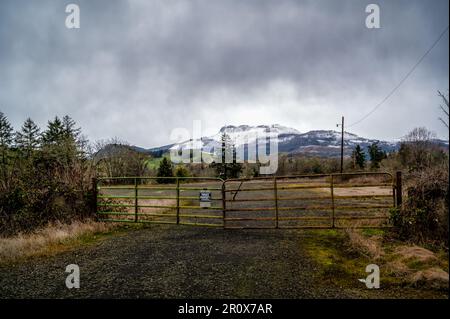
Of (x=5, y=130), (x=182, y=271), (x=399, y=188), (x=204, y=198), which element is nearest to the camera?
(x=182, y=271)

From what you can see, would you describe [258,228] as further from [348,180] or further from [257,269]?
[348,180]

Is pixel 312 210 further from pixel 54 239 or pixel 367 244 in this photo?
pixel 54 239

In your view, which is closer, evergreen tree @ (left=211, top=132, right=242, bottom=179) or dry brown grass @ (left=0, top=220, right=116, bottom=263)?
dry brown grass @ (left=0, top=220, right=116, bottom=263)

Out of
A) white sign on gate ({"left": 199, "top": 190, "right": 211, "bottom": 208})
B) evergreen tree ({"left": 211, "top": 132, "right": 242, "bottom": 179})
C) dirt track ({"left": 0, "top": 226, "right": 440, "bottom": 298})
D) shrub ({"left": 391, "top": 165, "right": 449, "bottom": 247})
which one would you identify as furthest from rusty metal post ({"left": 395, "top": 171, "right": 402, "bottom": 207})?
evergreen tree ({"left": 211, "top": 132, "right": 242, "bottom": 179})

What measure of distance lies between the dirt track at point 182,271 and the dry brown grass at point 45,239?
0.62 m

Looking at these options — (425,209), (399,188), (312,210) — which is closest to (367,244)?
(425,209)

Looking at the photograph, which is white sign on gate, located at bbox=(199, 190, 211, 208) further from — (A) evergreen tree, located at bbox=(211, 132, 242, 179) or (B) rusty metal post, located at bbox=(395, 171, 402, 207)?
(A) evergreen tree, located at bbox=(211, 132, 242, 179)

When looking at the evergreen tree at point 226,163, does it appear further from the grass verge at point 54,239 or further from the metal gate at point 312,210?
the grass verge at point 54,239

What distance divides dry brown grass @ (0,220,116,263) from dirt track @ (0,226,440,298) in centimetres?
62

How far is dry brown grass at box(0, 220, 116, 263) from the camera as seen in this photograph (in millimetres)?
6883

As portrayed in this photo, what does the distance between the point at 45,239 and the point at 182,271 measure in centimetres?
486

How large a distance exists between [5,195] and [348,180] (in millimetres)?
30985

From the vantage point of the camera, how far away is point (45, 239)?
7871mm
